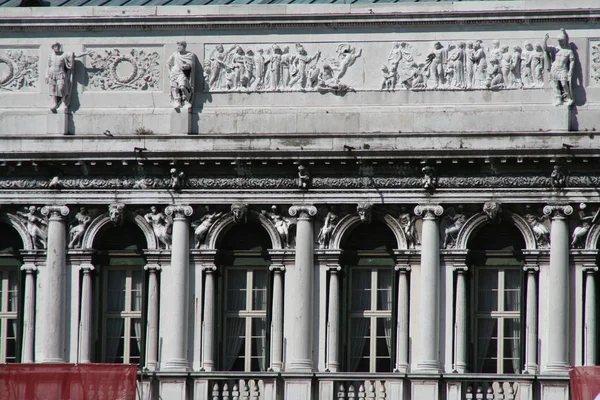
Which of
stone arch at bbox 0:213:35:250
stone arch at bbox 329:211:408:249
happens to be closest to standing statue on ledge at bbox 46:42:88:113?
stone arch at bbox 0:213:35:250

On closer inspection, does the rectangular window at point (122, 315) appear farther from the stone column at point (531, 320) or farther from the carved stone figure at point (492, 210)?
the stone column at point (531, 320)

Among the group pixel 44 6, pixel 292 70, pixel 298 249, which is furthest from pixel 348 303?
pixel 44 6

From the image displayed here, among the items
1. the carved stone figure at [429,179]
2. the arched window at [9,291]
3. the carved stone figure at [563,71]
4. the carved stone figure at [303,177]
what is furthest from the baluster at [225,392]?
the carved stone figure at [563,71]

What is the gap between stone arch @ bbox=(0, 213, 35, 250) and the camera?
49.5 m

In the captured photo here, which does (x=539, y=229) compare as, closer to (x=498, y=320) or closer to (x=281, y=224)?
Answer: (x=498, y=320)

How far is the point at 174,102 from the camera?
4931cm

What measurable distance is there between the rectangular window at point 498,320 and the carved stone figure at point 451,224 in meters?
1.00

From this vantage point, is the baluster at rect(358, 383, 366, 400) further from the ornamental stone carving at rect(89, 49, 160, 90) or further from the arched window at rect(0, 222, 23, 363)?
the ornamental stone carving at rect(89, 49, 160, 90)

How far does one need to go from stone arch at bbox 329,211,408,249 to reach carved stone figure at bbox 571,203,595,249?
4132mm

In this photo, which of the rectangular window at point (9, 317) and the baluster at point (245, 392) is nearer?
the baluster at point (245, 392)

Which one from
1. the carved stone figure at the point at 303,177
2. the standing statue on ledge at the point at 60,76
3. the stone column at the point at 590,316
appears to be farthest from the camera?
the standing statue on ledge at the point at 60,76

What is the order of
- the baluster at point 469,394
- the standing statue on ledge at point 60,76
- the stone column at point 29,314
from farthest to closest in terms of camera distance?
the standing statue on ledge at point 60,76
the stone column at point 29,314
the baluster at point 469,394

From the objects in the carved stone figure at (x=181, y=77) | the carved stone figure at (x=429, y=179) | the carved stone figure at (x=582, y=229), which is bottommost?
the carved stone figure at (x=582, y=229)

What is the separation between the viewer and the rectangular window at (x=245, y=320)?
4866 cm
